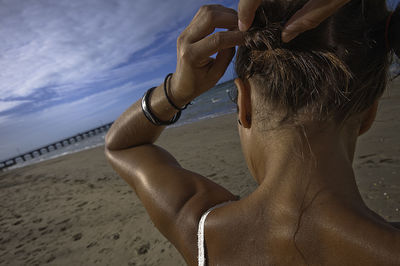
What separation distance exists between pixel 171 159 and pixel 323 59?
3.95 ft

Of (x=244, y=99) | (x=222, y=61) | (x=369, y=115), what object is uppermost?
(x=222, y=61)

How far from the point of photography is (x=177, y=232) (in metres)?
1.17

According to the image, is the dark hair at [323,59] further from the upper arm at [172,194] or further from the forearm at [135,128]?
the forearm at [135,128]

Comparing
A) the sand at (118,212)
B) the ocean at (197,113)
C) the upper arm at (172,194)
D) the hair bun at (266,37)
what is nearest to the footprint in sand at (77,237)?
the sand at (118,212)

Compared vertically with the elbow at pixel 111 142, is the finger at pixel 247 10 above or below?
above

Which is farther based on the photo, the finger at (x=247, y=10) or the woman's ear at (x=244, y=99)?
the woman's ear at (x=244, y=99)

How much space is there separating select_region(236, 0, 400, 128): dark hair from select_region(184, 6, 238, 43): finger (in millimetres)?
165

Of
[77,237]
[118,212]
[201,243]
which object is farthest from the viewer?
[118,212]

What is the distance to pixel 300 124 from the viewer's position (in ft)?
2.87

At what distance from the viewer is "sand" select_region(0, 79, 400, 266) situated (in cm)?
325

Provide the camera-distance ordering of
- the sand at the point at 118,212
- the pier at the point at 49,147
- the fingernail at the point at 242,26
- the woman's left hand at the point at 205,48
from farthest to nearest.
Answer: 1. the pier at the point at 49,147
2. the sand at the point at 118,212
3. the woman's left hand at the point at 205,48
4. the fingernail at the point at 242,26

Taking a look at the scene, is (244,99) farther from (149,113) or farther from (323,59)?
(149,113)

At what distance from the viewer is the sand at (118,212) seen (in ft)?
10.7

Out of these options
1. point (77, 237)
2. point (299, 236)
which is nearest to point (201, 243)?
point (299, 236)
